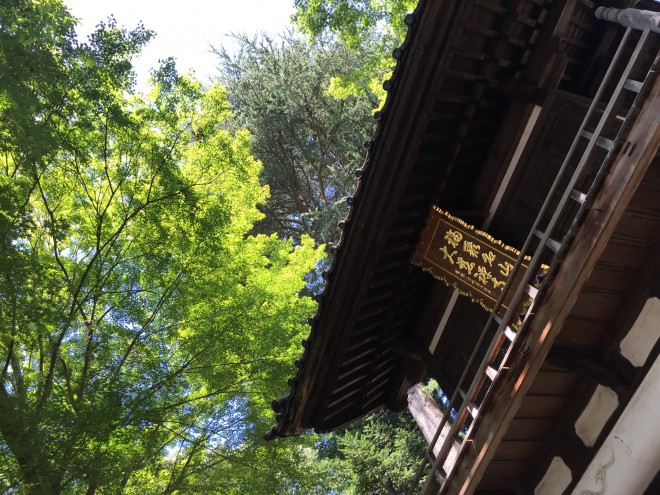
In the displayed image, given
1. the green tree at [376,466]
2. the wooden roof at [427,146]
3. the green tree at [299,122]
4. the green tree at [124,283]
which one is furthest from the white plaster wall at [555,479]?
the green tree at [299,122]

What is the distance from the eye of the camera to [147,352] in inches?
346

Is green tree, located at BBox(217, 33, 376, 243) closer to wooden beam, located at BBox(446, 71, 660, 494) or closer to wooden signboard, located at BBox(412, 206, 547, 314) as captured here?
wooden signboard, located at BBox(412, 206, 547, 314)

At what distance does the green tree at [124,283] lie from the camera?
625 centimetres

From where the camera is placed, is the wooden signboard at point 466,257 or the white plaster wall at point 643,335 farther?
the wooden signboard at point 466,257

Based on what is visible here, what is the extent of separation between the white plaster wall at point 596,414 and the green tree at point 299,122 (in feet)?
43.7

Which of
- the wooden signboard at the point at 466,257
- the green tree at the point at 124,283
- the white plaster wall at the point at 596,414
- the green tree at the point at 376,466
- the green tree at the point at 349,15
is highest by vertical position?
the green tree at the point at 349,15

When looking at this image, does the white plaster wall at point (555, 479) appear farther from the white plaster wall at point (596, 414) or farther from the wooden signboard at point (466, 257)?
the wooden signboard at point (466, 257)

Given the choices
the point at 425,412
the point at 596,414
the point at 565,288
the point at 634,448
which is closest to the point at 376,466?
the point at 425,412

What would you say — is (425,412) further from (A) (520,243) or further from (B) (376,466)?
(B) (376,466)

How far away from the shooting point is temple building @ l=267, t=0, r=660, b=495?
3.23 metres

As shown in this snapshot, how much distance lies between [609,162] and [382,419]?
1568cm

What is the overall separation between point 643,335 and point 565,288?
1.24 metres

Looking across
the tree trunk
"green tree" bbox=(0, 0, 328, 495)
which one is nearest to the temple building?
the tree trunk

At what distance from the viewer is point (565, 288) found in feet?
10.2
